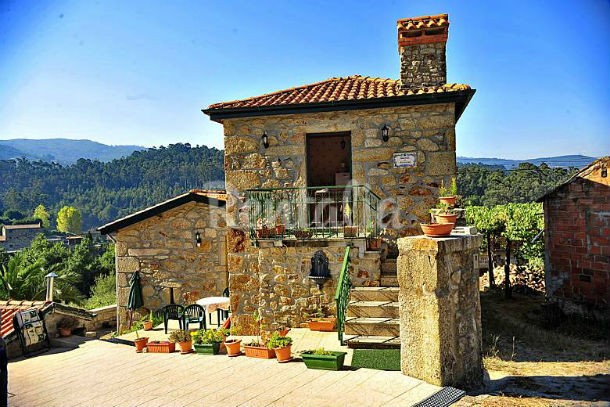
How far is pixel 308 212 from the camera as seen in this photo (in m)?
8.94

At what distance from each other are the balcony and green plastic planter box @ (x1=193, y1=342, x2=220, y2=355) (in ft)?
6.56

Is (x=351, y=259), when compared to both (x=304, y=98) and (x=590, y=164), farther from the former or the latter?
(x=590, y=164)

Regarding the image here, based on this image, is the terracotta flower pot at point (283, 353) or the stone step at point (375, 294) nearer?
the terracotta flower pot at point (283, 353)

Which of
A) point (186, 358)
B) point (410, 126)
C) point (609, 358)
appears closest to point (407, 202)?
point (410, 126)

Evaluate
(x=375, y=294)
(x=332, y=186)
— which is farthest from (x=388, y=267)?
(x=332, y=186)

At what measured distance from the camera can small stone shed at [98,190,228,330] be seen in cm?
1060

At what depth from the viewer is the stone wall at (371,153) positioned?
8180 mm

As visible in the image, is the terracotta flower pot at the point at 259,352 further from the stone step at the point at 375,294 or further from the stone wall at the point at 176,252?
the stone wall at the point at 176,252

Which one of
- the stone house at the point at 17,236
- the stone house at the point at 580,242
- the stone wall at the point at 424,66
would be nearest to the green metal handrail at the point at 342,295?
the stone wall at the point at 424,66

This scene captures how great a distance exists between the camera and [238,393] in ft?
16.7

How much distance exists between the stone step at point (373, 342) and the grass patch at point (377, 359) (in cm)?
9

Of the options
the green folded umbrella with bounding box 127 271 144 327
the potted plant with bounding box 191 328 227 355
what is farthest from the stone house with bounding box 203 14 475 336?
the green folded umbrella with bounding box 127 271 144 327

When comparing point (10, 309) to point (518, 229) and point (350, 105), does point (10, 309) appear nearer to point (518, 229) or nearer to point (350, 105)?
point (350, 105)

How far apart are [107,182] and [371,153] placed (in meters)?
121
